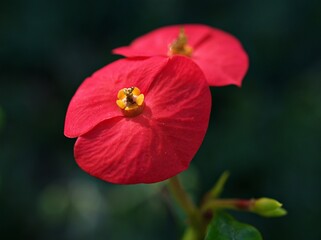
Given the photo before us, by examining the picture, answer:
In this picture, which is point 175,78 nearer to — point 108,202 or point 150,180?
point 150,180

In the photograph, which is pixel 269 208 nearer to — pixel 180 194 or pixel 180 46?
pixel 180 194

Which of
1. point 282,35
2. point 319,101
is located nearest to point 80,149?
point 319,101

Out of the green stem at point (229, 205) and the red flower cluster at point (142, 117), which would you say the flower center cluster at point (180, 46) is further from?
the green stem at point (229, 205)

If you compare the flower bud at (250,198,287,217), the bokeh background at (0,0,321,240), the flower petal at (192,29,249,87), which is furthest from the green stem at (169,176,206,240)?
the bokeh background at (0,0,321,240)

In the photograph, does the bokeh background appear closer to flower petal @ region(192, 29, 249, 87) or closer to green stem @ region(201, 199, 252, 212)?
green stem @ region(201, 199, 252, 212)

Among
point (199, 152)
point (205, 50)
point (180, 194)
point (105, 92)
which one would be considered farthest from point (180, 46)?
point (199, 152)
